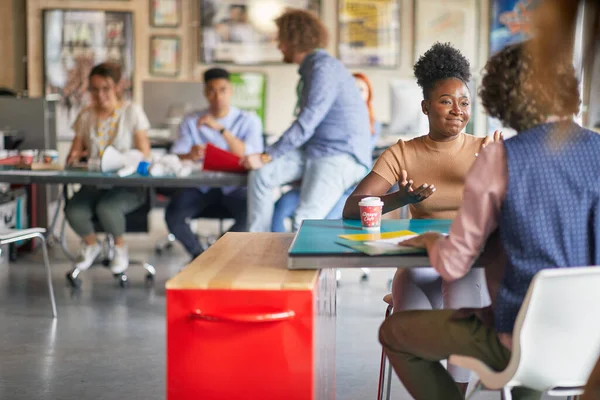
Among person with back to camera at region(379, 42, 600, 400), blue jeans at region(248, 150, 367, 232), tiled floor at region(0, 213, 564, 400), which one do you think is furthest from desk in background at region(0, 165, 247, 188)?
person with back to camera at region(379, 42, 600, 400)

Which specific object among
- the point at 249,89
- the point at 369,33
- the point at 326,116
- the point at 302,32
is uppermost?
the point at 369,33

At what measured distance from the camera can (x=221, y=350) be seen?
1.90 m

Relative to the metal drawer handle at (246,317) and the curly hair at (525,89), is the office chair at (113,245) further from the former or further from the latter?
the curly hair at (525,89)

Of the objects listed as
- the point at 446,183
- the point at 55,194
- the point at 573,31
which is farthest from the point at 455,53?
the point at 55,194

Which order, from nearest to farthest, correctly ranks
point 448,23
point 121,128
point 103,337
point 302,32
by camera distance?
point 103,337 < point 302,32 < point 121,128 < point 448,23

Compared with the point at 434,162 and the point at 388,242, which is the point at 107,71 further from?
the point at 388,242

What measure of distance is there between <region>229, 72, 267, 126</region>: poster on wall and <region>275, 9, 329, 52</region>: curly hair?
5.02m

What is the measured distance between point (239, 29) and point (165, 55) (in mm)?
877

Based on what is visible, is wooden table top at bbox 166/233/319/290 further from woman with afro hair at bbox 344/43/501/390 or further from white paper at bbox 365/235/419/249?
woman with afro hair at bbox 344/43/501/390

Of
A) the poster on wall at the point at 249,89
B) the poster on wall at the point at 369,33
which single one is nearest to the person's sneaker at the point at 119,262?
the poster on wall at the point at 249,89

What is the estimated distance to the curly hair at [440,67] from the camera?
8.74ft

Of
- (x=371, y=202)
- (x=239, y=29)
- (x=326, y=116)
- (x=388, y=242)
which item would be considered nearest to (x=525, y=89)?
(x=388, y=242)

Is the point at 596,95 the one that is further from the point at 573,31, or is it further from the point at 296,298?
the point at 296,298

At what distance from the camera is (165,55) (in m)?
9.34
